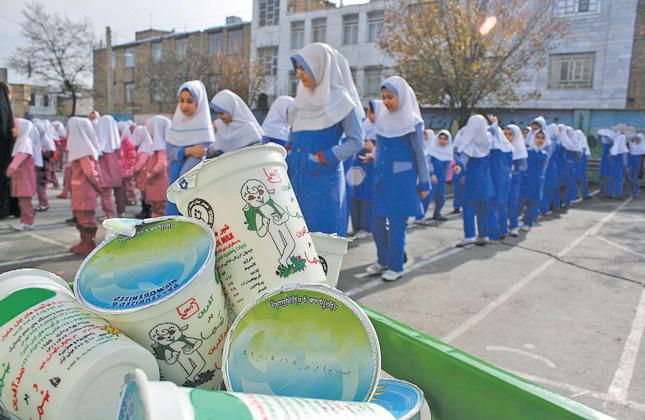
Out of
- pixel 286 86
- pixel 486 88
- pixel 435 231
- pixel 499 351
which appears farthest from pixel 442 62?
pixel 499 351

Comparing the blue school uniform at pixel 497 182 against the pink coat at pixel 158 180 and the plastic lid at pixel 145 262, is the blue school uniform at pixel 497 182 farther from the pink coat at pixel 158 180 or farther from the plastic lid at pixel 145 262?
the plastic lid at pixel 145 262

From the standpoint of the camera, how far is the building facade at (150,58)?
3344 centimetres

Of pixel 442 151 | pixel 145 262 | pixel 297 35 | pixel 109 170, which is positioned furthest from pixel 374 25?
pixel 145 262

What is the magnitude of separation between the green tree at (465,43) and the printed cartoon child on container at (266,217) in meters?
18.0

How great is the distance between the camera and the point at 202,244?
136cm

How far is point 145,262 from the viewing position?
1.37m

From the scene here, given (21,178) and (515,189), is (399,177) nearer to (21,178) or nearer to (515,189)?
(515,189)

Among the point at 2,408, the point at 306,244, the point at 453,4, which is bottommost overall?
the point at 2,408

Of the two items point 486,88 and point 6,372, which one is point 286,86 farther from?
point 6,372

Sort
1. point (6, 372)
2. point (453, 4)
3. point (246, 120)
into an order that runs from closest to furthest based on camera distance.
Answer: point (6, 372)
point (246, 120)
point (453, 4)

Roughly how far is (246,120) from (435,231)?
4.75m

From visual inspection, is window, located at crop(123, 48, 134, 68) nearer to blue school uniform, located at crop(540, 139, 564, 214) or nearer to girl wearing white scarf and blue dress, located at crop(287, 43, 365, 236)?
blue school uniform, located at crop(540, 139, 564, 214)

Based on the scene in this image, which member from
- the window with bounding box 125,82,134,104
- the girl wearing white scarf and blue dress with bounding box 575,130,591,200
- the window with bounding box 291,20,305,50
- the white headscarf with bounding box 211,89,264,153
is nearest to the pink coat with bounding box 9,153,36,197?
the white headscarf with bounding box 211,89,264,153

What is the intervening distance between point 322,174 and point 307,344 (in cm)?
278
